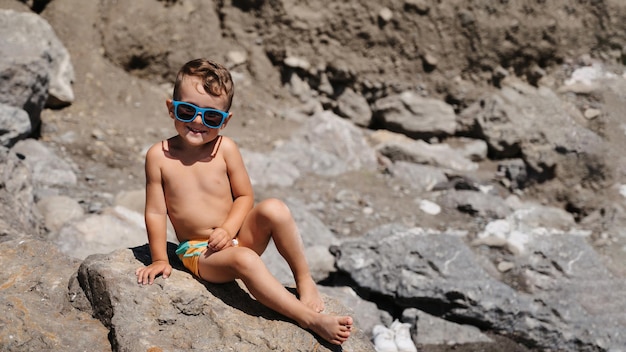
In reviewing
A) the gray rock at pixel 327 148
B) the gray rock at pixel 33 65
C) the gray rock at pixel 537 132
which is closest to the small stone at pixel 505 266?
the gray rock at pixel 537 132

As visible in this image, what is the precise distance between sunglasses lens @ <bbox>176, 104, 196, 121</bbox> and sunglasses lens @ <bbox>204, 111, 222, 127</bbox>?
0.05 m

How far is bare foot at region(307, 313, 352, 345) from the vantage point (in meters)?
2.72

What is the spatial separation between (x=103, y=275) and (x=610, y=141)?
5.60 m

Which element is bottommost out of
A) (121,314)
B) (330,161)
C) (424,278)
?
(330,161)

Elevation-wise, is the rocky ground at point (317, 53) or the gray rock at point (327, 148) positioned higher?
the rocky ground at point (317, 53)

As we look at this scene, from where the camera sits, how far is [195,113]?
2.86m

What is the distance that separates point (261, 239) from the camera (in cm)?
299

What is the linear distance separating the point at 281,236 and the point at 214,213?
349 mm

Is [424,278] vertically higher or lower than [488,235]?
higher

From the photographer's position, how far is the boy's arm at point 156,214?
2.93m

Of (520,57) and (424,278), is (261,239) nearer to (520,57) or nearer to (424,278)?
(424,278)

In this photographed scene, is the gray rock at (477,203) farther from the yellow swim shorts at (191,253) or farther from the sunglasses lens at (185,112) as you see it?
the sunglasses lens at (185,112)

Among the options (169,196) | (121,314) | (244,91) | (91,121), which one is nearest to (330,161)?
(244,91)

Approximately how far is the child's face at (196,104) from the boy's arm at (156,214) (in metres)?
0.17
